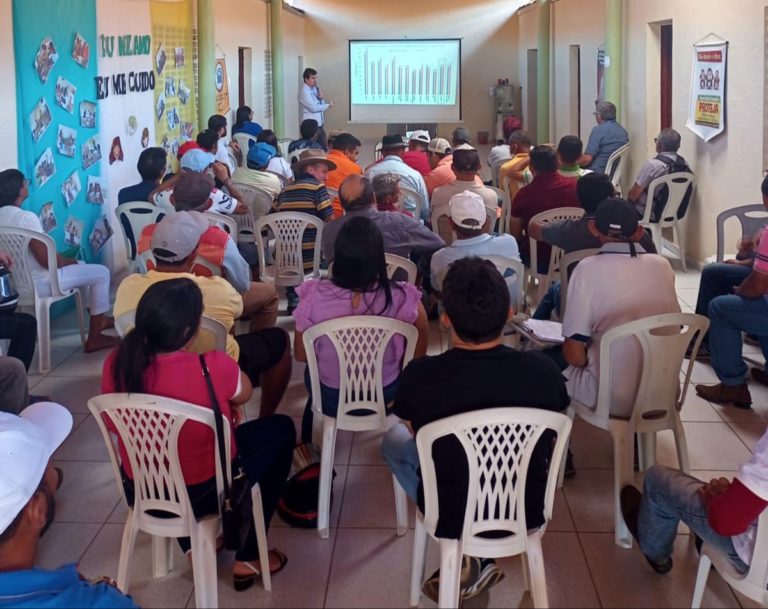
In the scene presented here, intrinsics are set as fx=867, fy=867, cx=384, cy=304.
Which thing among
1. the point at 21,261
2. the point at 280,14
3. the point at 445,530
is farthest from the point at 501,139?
the point at 445,530

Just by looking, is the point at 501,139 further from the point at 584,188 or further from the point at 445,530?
the point at 445,530

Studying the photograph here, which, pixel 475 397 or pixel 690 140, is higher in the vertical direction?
pixel 690 140

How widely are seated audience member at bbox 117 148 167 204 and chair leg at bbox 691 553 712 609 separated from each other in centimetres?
409

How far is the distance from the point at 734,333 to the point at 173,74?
6148 mm

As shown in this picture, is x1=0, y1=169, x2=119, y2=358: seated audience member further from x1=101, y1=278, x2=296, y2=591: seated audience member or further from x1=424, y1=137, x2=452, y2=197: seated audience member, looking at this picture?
x1=424, y1=137, x2=452, y2=197: seated audience member

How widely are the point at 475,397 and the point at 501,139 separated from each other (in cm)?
1224

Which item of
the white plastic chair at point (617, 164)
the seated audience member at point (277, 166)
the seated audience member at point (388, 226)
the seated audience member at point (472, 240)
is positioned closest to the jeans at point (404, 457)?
the seated audience member at point (472, 240)

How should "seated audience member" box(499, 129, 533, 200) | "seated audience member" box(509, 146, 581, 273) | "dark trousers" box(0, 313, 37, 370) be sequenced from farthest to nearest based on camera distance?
"seated audience member" box(499, 129, 533, 200) < "seated audience member" box(509, 146, 581, 273) < "dark trousers" box(0, 313, 37, 370)

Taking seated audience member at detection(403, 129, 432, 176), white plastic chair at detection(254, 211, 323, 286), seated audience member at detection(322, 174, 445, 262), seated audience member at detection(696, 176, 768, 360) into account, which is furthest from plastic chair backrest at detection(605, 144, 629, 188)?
seated audience member at detection(322, 174, 445, 262)

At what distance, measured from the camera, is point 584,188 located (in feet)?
12.9

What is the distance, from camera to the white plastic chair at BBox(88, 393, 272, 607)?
2.20m

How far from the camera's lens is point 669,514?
2410 millimetres

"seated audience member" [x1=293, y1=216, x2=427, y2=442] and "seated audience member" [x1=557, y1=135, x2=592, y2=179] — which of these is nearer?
"seated audience member" [x1=293, y1=216, x2=427, y2=442]

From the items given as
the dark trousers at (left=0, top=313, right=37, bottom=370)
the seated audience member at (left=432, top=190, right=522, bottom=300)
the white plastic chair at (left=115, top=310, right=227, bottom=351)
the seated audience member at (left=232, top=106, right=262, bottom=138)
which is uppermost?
the seated audience member at (left=232, top=106, right=262, bottom=138)
